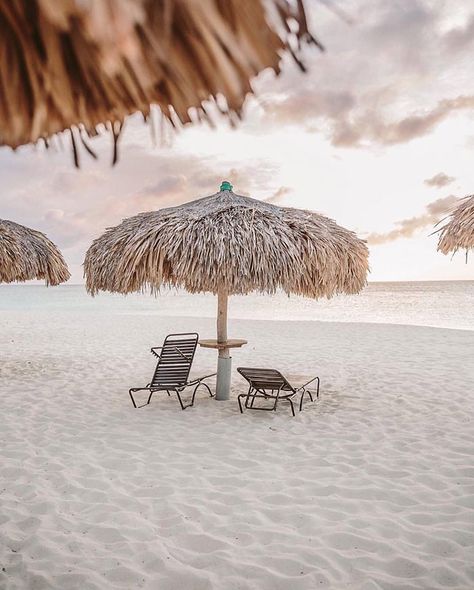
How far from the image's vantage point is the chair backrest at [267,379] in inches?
217

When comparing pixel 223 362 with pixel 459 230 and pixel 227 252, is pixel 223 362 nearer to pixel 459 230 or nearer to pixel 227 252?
pixel 227 252

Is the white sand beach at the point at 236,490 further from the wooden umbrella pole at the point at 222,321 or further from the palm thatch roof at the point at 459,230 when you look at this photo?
the palm thatch roof at the point at 459,230

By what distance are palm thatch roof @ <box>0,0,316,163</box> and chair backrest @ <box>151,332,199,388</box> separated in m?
4.75

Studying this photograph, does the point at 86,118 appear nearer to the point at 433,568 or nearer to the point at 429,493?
the point at 433,568

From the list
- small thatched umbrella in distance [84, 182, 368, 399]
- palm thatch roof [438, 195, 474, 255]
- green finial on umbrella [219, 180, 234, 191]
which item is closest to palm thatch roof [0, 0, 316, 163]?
small thatched umbrella in distance [84, 182, 368, 399]

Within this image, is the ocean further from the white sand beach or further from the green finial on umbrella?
the white sand beach

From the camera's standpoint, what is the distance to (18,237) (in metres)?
8.05

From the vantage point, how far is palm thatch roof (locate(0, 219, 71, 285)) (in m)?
7.79

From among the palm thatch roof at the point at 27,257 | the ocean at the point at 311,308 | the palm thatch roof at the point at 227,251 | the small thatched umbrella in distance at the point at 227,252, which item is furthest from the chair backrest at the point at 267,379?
the ocean at the point at 311,308

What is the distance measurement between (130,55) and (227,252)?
444cm

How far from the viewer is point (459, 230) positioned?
5.33 metres

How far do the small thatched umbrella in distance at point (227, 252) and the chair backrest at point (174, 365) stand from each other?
1.63 feet

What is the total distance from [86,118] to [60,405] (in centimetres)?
556

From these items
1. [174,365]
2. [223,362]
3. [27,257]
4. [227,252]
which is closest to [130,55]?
[227,252]
